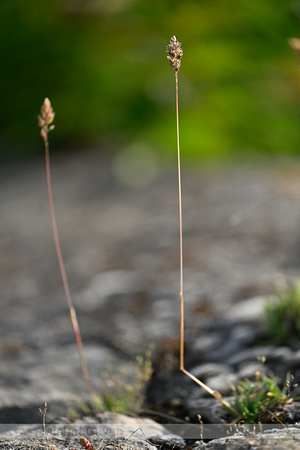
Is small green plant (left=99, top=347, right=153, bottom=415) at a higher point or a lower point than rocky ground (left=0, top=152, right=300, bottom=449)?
lower

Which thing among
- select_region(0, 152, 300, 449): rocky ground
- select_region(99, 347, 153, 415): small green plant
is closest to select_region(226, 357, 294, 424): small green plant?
select_region(0, 152, 300, 449): rocky ground

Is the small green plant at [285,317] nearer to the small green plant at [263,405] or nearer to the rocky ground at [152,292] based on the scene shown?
the rocky ground at [152,292]

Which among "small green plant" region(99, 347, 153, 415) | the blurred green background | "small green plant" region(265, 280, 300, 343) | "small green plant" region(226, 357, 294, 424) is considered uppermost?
the blurred green background

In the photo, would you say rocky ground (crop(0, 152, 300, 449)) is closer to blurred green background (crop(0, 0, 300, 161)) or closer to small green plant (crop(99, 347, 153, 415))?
small green plant (crop(99, 347, 153, 415))

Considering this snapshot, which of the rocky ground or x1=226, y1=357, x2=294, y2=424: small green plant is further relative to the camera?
the rocky ground

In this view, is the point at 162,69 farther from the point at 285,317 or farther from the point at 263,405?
the point at 263,405

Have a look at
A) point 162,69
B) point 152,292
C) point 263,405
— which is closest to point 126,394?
point 263,405

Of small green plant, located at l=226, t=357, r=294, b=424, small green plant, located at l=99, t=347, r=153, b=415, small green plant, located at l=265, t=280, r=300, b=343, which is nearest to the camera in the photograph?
small green plant, located at l=226, t=357, r=294, b=424
